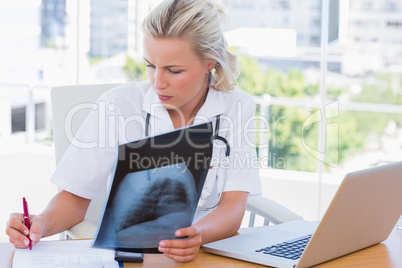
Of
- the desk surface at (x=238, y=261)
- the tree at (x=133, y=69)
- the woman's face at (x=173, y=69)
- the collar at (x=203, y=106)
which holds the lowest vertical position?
the desk surface at (x=238, y=261)

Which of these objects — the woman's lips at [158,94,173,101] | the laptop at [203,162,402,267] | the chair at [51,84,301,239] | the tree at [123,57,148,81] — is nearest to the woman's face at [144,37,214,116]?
the woman's lips at [158,94,173,101]

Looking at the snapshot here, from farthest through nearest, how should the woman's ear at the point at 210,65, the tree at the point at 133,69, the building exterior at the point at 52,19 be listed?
1. the tree at the point at 133,69
2. the building exterior at the point at 52,19
3. the woman's ear at the point at 210,65

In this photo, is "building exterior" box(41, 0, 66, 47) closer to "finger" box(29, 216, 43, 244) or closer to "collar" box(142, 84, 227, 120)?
"collar" box(142, 84, 227, 120)

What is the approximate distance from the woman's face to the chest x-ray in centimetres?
32

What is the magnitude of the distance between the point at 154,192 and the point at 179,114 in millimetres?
607

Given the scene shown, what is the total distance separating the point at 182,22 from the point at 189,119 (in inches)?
12.9

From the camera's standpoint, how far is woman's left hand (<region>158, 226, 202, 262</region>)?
4.08 ft

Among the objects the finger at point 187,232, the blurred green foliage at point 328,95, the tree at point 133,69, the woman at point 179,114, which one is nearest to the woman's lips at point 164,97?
the woman at point 179,114

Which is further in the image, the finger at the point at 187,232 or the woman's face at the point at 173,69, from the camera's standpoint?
the woman's face at the point at 173,69

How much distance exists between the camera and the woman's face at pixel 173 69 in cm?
151

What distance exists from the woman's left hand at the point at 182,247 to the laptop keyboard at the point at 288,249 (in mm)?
157

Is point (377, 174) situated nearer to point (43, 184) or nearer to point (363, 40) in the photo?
point (43, 184)

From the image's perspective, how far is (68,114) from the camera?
5.93ft

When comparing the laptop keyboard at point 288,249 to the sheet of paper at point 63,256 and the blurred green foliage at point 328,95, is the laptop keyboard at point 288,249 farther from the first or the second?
the blurred green foliage at point 328,95
